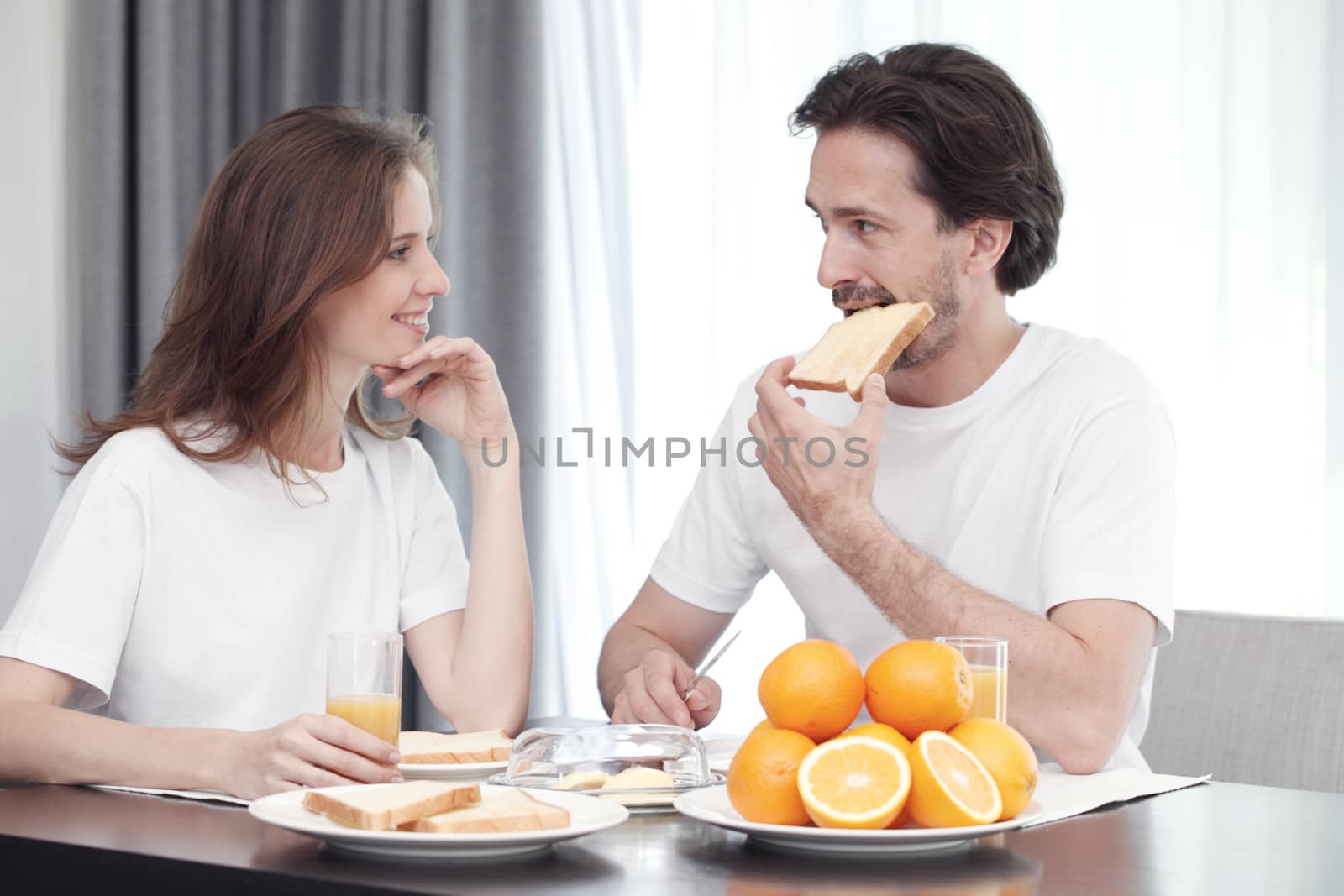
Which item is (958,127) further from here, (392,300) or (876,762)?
(876,762)

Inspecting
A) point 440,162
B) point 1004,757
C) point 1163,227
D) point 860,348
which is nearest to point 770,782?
point 1004,757

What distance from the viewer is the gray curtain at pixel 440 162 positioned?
298 centimetres

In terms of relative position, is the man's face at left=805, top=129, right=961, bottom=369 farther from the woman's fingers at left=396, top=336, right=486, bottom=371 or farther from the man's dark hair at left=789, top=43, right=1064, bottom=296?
the woman's fingers at left=396, top=336, right=486, bottom=371

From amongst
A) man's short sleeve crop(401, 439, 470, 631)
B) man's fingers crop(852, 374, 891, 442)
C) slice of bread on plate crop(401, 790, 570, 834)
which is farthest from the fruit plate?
man's short sleeve crop(401, 439, 470, 631)

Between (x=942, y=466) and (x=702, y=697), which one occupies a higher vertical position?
(x=942, y=466)

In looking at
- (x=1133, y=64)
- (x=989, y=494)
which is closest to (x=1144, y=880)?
(x=989, y=494)

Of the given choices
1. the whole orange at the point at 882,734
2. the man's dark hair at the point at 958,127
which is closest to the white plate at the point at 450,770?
the whole orange at the point at 882,734

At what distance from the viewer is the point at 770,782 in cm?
97

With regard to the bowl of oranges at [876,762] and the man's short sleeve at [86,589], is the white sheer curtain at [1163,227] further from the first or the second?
the bowl of oranges at [876,762]

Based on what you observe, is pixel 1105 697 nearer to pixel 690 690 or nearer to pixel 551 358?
pixel 690 690

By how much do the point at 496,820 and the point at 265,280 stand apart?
1.00 meters

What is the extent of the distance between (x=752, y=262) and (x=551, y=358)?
51 cm

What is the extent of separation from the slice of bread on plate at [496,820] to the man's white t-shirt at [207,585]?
0.65 metres

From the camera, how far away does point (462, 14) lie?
3.01 meters
